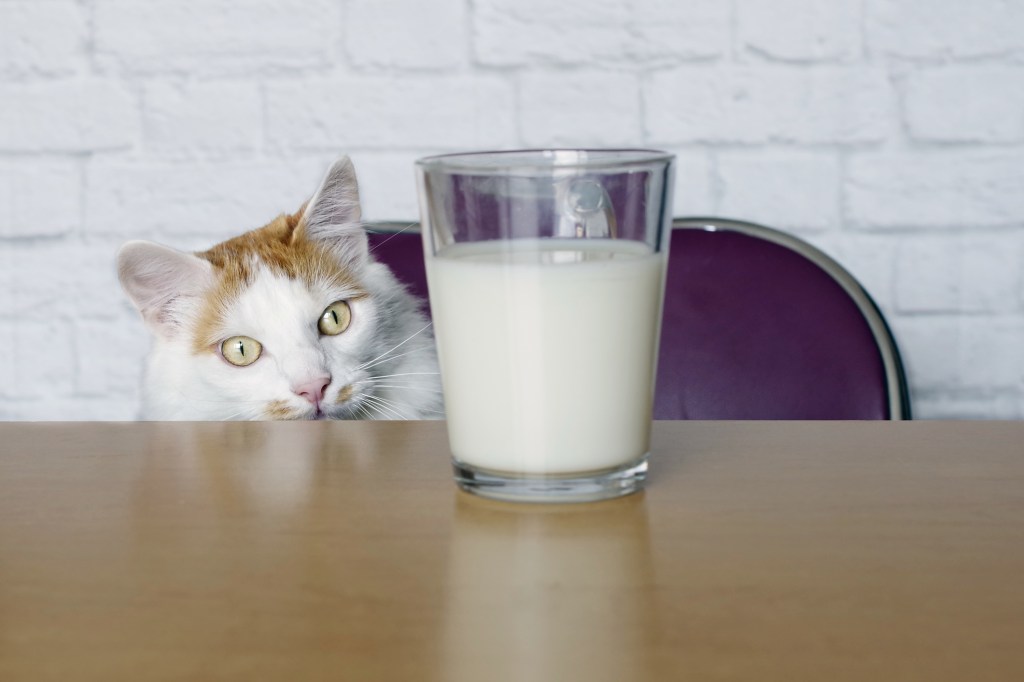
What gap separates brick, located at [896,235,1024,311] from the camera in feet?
4.07

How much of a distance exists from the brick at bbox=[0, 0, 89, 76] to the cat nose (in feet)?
2.29

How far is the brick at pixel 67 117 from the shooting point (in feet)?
4.23

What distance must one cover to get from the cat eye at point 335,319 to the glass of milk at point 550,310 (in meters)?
0.46

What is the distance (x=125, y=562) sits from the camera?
35 centimetres

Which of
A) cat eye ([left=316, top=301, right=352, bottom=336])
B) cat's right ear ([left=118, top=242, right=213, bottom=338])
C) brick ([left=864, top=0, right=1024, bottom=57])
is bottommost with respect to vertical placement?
cat eye ([left=316, top=301, right=352, bottom=336])

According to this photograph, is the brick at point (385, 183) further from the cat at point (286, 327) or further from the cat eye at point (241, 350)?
the cat eye at point (241, 350)

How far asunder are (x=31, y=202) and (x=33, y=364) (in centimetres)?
19

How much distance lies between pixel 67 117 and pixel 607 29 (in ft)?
2.06

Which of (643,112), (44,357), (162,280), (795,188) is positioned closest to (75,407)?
(44,357)

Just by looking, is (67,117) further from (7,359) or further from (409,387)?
(409,387)

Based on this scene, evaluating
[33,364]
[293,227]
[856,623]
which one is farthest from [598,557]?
[33,364]

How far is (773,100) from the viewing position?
1.23 m

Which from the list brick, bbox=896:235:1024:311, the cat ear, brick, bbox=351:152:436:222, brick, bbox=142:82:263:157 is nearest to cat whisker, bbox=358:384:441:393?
the cat ear

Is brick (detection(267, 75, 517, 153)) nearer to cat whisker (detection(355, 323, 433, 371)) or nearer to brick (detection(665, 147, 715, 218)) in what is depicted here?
brick (detection(665, 147, 715, 218))
